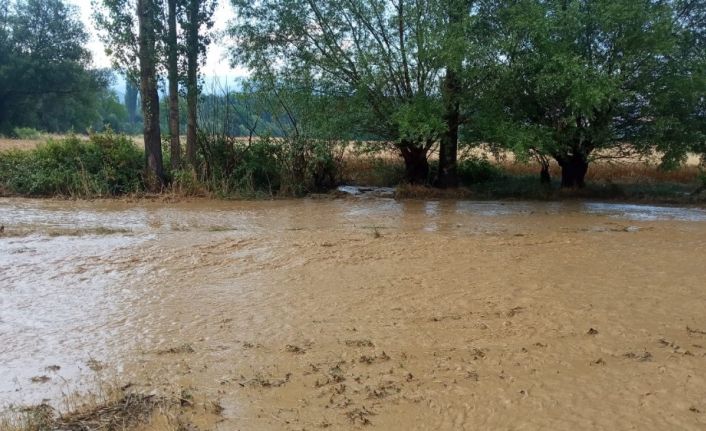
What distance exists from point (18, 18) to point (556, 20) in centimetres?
3663

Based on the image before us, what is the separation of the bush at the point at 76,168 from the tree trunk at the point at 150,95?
21.4 inches

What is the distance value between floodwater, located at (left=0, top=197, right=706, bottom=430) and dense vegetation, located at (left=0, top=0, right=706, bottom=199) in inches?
181

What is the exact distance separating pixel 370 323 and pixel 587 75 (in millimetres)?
9713

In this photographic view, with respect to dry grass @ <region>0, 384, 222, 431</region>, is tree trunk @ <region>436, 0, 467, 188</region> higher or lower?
higher

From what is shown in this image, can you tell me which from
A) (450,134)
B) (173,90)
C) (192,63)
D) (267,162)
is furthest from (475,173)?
(173,90)

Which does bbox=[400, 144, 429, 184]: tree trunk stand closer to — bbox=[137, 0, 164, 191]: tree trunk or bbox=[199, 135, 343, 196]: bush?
bbox=[199, 135, 343, 196]: bush

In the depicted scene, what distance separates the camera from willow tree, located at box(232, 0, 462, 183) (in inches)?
578

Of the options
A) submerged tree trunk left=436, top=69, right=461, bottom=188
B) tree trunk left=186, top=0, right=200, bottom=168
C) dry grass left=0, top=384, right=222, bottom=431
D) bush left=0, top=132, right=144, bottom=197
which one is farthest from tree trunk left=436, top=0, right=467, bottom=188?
dry grass left=0, top=384, right=222, bottom=431

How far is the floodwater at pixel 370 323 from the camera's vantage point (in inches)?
162

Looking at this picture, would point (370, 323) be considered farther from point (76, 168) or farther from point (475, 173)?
point (475, 173)

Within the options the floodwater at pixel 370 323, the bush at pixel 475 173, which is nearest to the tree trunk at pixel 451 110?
the bush at pixel 475 173

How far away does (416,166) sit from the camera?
1756cm

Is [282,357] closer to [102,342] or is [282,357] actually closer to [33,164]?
[102,342]

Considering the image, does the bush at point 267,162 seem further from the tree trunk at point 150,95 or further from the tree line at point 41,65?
the tree line at point 41,65
